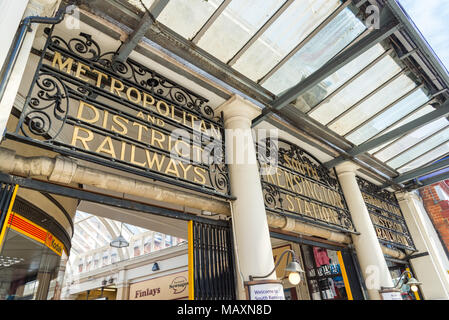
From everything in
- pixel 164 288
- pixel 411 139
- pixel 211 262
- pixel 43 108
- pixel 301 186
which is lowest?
pixel 211 262

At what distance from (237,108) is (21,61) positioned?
2.84 metres

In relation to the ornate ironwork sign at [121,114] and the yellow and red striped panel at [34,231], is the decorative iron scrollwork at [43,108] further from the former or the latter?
the yellow and red striped panel at [34,231]

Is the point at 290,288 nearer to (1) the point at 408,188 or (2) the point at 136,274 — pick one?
Result: (1) the point at 408,188

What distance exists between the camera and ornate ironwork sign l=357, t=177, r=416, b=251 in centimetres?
689

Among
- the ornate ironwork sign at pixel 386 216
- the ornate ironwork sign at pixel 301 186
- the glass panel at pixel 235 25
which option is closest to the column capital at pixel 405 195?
the ornate ironwork sign at pixel 386 216

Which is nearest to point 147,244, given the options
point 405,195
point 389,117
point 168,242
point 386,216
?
point 168,242

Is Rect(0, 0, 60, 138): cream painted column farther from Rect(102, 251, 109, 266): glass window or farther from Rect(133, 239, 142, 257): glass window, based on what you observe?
Rect(102, 251, 109, 266): glass window

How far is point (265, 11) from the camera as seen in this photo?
351cm

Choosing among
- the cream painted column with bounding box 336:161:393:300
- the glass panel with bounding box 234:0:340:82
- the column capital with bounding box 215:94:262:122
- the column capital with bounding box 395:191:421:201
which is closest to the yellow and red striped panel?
the column capital with bounding box 215:94:262:122

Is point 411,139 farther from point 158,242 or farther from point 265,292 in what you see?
point 158,242

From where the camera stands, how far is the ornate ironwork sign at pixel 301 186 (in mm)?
4781

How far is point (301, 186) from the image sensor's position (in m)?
5.34

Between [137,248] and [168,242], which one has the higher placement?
[137,248]

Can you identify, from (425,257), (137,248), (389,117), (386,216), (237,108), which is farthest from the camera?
(137,248)
